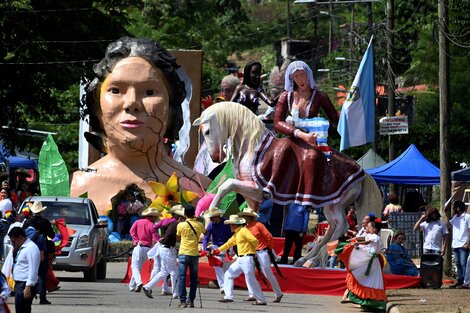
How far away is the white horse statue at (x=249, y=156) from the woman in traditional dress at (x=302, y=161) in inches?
4.4

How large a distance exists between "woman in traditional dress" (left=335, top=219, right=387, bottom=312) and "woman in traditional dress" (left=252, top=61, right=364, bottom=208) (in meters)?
2.55

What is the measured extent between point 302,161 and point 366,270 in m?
3.35

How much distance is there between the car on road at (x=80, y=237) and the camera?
26.7m

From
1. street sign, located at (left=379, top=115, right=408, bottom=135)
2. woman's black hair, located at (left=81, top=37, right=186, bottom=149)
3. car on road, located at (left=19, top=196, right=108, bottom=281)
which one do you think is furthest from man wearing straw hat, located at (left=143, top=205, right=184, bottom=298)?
street sign, located at (left=379, top=115, right=408, bottom=135)

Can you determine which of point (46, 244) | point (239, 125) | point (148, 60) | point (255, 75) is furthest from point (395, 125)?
point (46, 244)

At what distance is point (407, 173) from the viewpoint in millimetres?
39531

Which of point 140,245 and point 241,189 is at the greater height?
point 241,189

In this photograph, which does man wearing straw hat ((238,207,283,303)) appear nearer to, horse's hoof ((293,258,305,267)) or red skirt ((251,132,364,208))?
red skirt ((251,132,364,208))

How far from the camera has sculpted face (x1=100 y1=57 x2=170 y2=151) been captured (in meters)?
35.8

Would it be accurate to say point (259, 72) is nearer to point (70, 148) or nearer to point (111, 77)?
point (111, 77)

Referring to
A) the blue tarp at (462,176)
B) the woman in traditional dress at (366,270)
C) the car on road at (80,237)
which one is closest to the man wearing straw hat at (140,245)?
the car on road at (80,237)

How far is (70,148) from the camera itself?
5872 centimetres

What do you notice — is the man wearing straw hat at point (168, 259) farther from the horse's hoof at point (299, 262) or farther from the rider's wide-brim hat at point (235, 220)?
the horse's hoof at point (299, 262)

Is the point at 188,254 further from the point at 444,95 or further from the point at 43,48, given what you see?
the point at 43,48
